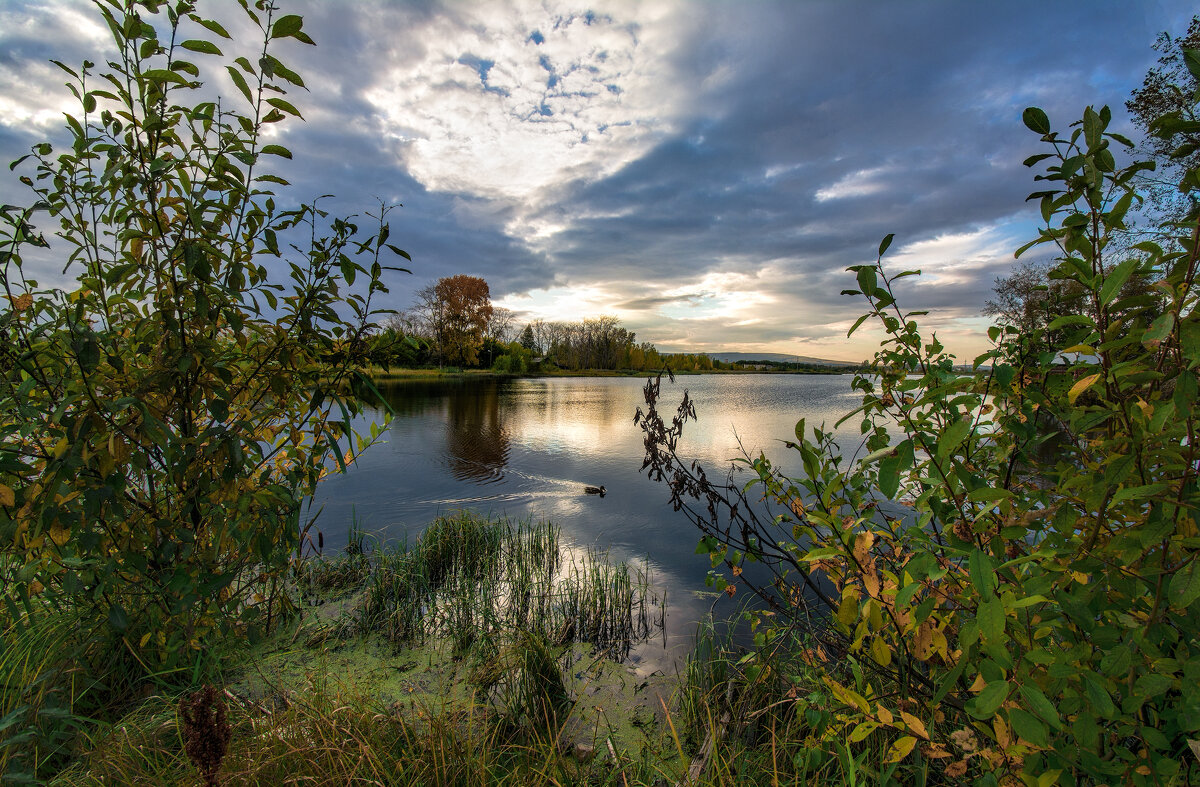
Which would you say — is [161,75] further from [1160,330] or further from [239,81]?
[1160,330]

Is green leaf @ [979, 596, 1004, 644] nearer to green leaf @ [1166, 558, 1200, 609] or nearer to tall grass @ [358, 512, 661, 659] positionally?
green leaf @ [1166, 558, 1200, 609]

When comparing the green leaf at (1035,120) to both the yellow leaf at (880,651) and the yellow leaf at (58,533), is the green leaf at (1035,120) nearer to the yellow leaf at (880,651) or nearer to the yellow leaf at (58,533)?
the yellow leaf at (880,651)

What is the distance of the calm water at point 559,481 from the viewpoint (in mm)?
6828

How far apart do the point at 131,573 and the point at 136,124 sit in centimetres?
209

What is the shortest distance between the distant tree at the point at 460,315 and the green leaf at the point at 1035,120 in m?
53.5

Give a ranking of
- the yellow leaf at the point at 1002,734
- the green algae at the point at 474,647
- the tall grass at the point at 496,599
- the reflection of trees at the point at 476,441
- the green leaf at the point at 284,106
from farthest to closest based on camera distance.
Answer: the reflection of trees at the point at 476,441, the tall grass at the point at 496,599, the green algae at the point at 474,647, the green leaf at the point at 284,106, the yellow leaf at the point at 1002,734

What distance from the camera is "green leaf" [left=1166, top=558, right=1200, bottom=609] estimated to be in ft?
2.97

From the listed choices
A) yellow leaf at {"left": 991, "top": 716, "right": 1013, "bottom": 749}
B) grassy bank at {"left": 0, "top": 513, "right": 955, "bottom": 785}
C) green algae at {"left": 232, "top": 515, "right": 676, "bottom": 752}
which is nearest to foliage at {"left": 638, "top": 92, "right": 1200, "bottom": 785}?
yellow leaf at {"left": 991, "top": 716, "right": 1013, "bottom": 749}

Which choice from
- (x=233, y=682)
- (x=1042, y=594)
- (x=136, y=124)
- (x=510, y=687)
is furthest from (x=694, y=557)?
(x=136, y=124)

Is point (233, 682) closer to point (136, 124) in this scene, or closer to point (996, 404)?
point (136, 124)

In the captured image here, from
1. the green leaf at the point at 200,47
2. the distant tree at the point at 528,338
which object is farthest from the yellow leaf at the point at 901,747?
the distant tree at the point at 528,338

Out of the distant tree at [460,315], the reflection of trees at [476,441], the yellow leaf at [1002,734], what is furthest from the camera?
the distant tree at [460,315]

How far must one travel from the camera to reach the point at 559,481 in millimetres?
11500

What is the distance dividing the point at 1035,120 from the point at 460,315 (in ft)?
181
